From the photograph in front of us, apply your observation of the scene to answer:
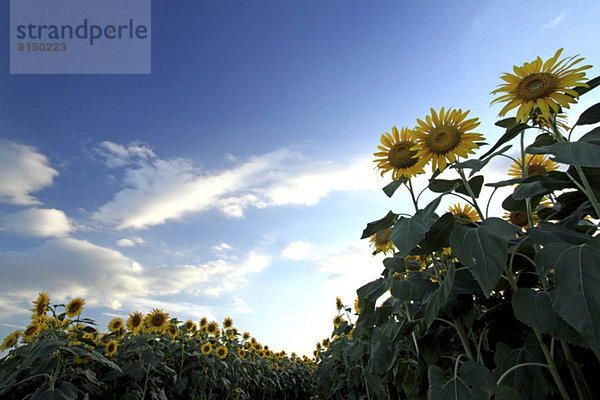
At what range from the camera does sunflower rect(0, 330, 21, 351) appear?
3.42 m

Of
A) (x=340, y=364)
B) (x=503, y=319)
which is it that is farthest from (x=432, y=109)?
(x=340, y=364)

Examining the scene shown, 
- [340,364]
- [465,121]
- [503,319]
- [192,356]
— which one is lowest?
[340,364]

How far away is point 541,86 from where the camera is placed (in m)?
1.39

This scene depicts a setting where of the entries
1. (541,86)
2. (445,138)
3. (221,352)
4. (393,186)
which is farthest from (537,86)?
(221,352)

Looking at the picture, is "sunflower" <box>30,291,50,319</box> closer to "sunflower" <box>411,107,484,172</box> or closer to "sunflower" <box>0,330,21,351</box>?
"sunflower" <box>0,330,21,351</box>

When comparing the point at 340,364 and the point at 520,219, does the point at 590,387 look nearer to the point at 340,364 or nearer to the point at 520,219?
the point at 520,219

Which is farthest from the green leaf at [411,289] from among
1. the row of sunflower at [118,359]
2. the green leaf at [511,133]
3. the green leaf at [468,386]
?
the row of sunflower at [118,359]

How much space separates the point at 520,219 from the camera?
189 centimetres

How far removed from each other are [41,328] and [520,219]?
4145mm

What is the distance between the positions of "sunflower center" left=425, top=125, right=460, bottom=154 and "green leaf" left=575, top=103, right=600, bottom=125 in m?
0.46

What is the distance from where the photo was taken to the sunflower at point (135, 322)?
14.3ft

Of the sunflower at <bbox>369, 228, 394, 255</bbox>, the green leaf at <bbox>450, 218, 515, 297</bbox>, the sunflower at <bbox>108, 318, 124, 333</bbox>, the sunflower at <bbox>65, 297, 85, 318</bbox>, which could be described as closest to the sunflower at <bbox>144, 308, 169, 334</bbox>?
the sunflower at <bbox>108, 318, 124, 333</bbox>

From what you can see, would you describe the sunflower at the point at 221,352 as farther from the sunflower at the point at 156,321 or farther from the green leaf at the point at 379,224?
the green leaf at the point at 379,224

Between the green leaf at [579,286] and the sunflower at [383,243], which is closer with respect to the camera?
the green leaf at [579,286]
